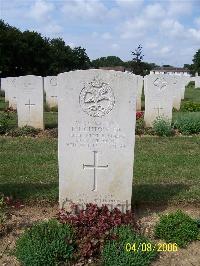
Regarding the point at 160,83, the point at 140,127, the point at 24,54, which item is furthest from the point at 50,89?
the point at 24,54

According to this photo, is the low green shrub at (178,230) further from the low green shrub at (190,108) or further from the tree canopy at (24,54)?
the tree canopy at (24,54)

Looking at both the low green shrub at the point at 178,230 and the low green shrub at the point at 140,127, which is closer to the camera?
the low green shrub at the point at 178,230

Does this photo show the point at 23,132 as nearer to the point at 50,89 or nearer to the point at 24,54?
the point at 50,89

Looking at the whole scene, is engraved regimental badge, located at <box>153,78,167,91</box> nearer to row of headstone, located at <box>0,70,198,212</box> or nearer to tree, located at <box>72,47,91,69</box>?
row of headstone, located at <box>0,70,198,212</box>

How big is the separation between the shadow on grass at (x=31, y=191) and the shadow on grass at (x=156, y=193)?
1.17m

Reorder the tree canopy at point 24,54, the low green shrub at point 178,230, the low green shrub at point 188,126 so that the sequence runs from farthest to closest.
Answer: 1. the tree canopy at point 24,54
2. the low green shrub at point 188,126
3. the low green shrub at point 178,230

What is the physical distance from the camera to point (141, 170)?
7762mm

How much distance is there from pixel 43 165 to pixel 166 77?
5.62 m

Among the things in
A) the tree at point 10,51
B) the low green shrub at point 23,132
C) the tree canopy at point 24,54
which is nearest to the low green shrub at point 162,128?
the low green shrub at point 23,132

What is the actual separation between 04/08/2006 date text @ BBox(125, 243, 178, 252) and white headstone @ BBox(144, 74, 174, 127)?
7.89 metres

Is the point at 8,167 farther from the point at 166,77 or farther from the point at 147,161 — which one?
the point at 166,77

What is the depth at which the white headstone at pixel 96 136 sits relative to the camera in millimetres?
5031

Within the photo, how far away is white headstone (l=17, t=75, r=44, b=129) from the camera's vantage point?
11.9 m

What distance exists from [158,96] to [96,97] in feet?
25.3
